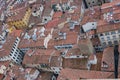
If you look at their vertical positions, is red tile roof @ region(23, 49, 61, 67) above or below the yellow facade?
below

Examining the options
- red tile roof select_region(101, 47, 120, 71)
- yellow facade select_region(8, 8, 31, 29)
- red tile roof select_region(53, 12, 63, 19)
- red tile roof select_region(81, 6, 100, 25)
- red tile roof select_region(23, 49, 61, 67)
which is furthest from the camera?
yellow facade select_region(8, 8, 31, 29)

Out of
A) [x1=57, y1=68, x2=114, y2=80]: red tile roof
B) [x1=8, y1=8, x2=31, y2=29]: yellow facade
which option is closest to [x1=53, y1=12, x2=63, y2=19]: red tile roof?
[x1=8, y1=8, x2=31, y2=29]: yellow facade

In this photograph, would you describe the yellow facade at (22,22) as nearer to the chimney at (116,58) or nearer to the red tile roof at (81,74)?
the red tile roof at (81,74)

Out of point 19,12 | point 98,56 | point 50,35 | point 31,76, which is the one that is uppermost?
point 19,12

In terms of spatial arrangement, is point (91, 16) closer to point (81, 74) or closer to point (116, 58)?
point (116, 58)

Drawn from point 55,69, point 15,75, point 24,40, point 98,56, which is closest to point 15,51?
point 24,40

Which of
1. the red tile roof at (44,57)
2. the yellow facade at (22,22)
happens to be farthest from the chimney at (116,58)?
the yellow facade at (22,22)

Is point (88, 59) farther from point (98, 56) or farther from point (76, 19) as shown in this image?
point (76, 19)

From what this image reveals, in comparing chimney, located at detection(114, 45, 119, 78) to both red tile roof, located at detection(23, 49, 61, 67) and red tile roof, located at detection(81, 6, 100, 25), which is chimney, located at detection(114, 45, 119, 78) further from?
red tile roof, located at detection(23, 49, 61, 67)
